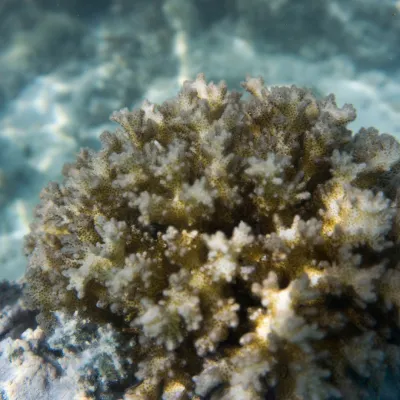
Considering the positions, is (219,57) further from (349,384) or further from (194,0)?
(349,384)

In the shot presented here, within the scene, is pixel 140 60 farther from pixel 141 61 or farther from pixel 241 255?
pixel 241 255

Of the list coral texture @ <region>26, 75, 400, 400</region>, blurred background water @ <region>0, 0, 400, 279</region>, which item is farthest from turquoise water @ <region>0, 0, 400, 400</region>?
coral texture @ <region>26, 75, 400, 400</region>

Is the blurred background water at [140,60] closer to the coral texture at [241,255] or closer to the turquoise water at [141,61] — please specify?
the turquoise water at [141,61]

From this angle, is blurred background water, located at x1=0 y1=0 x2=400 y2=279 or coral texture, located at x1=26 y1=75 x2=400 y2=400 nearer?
coral texture, located at x1=26 y1=75 x2=400 y2=400

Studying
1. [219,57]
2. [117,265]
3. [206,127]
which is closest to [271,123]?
[206,127]

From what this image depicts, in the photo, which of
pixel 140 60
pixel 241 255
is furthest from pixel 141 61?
pixel 241 255

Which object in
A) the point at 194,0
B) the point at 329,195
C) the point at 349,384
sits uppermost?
the point at 194,0

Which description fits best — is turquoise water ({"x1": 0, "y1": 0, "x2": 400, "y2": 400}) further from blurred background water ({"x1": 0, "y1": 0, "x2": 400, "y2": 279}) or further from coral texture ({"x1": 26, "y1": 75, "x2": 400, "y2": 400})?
coral texture ({"x1": 26, "y1": 75, "x2": 400, "y2": 400})
